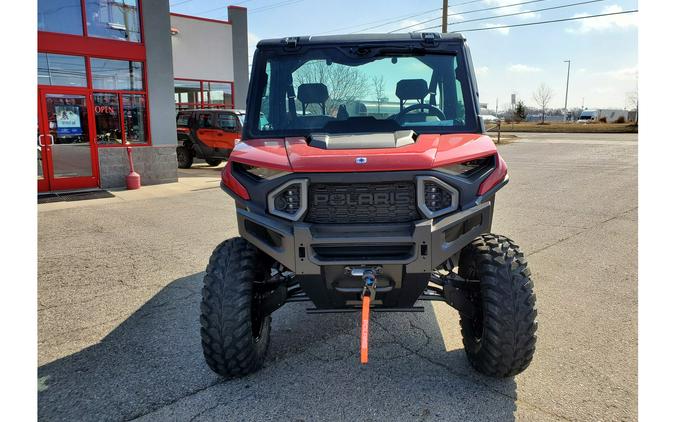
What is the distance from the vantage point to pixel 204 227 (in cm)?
821

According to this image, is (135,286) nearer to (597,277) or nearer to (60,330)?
(60,330)

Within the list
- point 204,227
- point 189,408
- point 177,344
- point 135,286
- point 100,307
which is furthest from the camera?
point 204,227

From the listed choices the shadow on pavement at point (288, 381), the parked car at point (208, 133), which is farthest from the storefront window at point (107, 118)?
the shadow on pavement at point (288, 381)

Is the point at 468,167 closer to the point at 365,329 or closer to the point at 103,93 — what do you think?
the point at 365,329

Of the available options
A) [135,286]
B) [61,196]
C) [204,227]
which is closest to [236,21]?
[61,196]

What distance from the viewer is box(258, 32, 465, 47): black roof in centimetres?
373

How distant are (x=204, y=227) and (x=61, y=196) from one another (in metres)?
5.20

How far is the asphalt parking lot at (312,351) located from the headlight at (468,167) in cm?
140

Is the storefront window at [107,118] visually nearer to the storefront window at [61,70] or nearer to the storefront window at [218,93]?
the storefront window at [61,70]

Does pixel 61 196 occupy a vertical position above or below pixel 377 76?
below

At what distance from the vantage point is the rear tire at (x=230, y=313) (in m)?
3.22

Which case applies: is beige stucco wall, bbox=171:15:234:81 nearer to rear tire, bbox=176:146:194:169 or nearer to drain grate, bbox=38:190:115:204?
rear tire, bbox=176:146:194:169

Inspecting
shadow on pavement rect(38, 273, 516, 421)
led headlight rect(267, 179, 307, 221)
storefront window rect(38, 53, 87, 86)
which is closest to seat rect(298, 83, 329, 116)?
led headlight rect(267, 179, 307, 221)

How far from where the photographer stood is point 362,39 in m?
3.79
